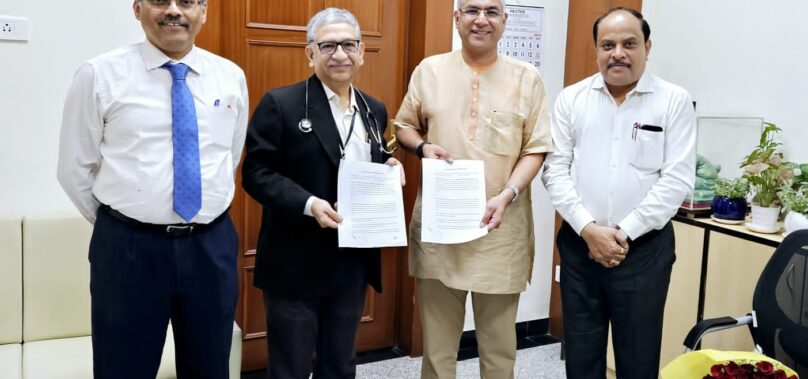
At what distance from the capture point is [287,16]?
2.97 meters

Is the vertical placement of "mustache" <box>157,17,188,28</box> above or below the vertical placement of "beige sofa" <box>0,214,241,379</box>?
above

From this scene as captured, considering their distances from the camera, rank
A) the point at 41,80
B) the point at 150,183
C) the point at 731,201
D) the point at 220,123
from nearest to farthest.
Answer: the point at 150,183 < the point at 220,123 < the point at 41,80 < the point at 731,201

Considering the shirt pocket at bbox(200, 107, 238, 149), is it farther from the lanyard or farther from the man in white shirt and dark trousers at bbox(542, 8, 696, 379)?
the man in white shirt and dark trousers at bbox(542, 8, 696, 379)

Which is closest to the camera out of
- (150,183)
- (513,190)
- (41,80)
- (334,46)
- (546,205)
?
(150,183)

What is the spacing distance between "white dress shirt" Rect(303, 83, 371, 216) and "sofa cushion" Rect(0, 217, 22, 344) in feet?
4.13

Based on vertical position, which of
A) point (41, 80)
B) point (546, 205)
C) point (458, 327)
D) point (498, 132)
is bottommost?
point (458, 327)

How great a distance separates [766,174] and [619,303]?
0.88 m

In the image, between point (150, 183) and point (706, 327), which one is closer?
point (150, 183)

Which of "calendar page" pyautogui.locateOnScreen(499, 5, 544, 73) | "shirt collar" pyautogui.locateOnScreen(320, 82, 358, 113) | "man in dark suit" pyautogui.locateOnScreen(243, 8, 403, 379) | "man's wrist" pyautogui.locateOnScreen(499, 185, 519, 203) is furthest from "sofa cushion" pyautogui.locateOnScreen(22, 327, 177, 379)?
"calendar page" pyautogui.locateOnScreen(499, 5, 544, 73)

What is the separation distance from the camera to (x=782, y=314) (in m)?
2.14

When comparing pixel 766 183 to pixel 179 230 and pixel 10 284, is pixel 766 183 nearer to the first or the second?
pixel 179 230

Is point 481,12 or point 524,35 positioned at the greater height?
point 524,35

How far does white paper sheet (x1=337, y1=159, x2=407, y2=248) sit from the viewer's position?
79.0 inches

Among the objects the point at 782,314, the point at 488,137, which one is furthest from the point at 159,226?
the point at 782,314
